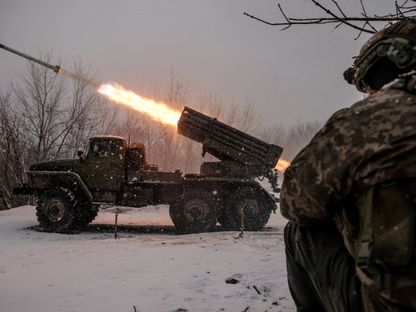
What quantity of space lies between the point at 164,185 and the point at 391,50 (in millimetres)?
10646

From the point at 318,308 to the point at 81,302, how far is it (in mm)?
3216

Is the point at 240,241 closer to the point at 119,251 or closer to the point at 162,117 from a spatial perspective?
the point at 119,251

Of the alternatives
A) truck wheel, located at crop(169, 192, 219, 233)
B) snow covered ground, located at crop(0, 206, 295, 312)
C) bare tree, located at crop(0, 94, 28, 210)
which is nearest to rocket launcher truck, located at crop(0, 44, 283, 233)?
truck wheel, located at crop(169, 192, 219, 233)

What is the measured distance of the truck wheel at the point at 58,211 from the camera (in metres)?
11.5

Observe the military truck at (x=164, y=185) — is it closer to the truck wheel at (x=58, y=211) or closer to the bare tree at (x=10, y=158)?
the truck wheel at (x=58, y=211)

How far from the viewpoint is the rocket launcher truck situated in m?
11.8

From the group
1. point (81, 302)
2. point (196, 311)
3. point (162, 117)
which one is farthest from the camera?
point (162, 117)

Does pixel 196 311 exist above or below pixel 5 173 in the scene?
below

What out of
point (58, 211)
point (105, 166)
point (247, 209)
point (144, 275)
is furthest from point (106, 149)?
point (144, 275)

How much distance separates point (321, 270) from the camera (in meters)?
1.89

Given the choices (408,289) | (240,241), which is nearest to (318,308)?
(408,289)

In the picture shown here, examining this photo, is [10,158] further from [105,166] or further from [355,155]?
[355,155]

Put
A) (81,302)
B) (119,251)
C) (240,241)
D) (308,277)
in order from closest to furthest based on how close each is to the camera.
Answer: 1. (308,277)
2. (81,302)
3. (119,251)
4. (240,241)

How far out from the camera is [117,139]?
1213 centimetres
